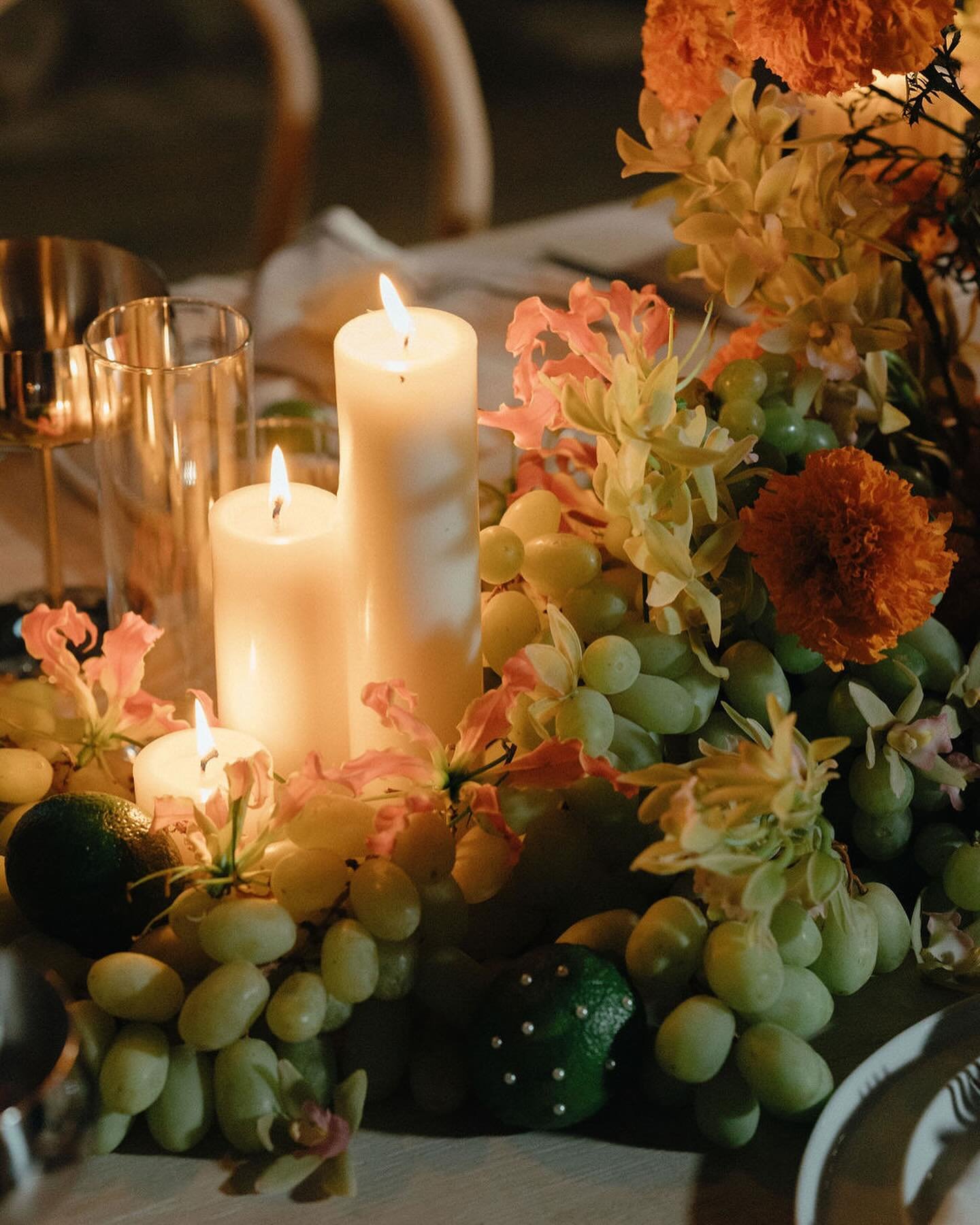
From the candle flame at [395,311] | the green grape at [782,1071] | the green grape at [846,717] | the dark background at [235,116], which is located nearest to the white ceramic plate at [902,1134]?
the green grape at [782,1071]

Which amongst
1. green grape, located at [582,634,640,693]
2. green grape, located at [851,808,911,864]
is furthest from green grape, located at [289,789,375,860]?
green grape, located at [851,808,911,864]

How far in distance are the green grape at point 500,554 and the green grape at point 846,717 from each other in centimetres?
15

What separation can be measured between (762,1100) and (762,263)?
349mm

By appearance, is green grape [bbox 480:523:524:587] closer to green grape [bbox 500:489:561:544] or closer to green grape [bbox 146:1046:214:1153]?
green grape [bbox 500:489:561:544]

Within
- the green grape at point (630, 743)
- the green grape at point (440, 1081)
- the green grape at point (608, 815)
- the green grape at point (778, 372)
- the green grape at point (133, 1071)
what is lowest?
the green grape at point (440, 1081)

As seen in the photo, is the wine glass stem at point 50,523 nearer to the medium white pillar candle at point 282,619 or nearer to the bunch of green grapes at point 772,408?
the medium white pillar candle at point 282,619

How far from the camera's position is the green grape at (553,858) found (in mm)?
568

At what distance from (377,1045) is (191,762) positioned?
0.47 feet

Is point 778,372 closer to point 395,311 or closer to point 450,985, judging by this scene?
point 395,311

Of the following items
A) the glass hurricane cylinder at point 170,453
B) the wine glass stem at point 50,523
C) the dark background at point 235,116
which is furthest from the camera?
the dark background at point 235,116

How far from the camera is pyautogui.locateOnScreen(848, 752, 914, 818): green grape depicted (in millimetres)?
588

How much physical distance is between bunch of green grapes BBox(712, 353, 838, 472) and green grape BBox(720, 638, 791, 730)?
90 millimetres

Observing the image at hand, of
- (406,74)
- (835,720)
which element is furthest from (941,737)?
(406,74)

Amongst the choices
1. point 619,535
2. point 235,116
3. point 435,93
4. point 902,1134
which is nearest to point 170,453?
point 619,535
